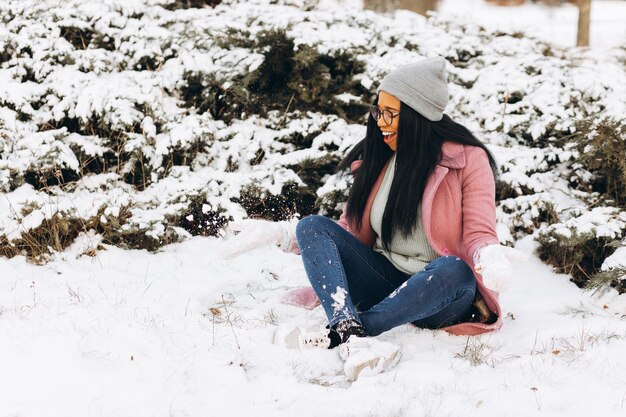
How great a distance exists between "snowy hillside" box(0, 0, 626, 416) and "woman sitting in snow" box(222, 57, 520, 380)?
0.61ft

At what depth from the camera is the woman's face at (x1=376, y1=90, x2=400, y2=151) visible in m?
2.95

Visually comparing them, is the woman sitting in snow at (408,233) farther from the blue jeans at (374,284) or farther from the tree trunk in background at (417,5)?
the tree trunk in background at (417,5)

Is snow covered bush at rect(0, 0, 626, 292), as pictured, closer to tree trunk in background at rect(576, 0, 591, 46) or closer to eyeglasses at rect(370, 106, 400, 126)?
eyeglasses at rect(370, 106, 400, 126)

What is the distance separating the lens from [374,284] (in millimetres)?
3082

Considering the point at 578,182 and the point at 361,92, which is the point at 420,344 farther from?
the point at 361,92

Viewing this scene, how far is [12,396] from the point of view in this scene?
2.16m

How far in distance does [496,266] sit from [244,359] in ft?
3.90

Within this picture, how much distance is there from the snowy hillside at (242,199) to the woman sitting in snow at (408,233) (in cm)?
19

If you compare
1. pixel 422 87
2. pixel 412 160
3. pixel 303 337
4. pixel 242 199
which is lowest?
pixel 242 199

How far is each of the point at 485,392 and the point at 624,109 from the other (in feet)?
10.8

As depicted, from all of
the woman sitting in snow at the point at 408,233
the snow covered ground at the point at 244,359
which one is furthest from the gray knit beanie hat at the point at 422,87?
the snow covered ground at the point at 244,359

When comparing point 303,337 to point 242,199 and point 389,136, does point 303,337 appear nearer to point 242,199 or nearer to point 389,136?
point 389,136

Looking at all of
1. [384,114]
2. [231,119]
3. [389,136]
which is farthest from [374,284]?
[231,119]

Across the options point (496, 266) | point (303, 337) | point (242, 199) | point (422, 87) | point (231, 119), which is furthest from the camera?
point (231, 119)
